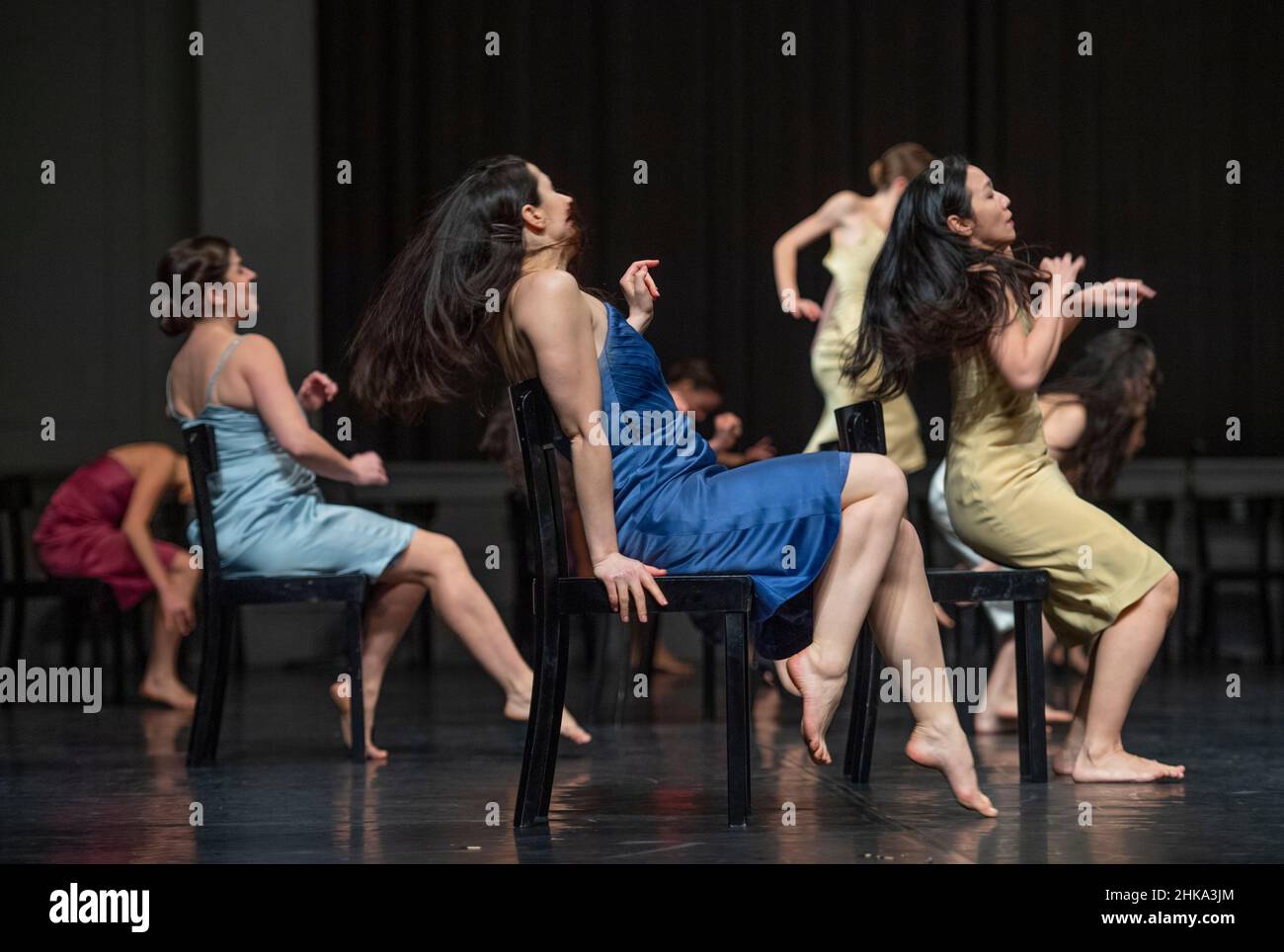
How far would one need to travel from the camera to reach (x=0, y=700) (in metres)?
5.52

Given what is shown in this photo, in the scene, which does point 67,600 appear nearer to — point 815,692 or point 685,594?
point 685,594

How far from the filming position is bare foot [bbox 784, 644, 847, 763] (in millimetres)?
2705

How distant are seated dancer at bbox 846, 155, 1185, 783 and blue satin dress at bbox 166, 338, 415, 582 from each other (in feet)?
3.94

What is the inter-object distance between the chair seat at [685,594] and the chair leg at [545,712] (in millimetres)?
46

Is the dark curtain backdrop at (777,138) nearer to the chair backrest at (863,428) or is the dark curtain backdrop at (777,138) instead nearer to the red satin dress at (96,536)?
the red satin dress at (96,536)

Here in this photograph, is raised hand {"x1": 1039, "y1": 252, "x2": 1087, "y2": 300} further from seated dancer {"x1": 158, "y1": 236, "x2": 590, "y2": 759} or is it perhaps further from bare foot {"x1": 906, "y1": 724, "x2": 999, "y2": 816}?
seated dancer {"x1": 158, "y1": 236, "x2": 590, "y2": 759}

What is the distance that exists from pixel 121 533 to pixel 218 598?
186 centimetres

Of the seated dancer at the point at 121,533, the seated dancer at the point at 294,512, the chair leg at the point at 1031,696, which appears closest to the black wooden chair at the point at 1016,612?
the chair leg at the point at 1031,696

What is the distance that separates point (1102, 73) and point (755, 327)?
1.79 meters

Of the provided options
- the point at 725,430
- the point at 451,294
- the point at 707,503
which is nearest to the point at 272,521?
the point at 451,294

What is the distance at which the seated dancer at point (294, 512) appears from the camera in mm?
3861

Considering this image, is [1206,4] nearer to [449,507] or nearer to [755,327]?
[755,327]

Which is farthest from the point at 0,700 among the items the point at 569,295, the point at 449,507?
the point at 569,295
